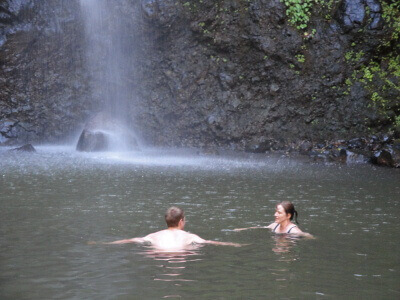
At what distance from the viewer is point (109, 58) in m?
35.2

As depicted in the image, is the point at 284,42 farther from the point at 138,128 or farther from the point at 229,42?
the point at 138,128

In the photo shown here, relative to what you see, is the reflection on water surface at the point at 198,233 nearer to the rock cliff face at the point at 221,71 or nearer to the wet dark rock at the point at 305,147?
the wet dark rock at the point at 305,147

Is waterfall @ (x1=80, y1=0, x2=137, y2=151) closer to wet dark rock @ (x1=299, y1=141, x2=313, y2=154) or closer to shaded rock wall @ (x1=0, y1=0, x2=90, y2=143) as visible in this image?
shaded rock wall @ (x1=0, y1=0, x2=90, y2=143)

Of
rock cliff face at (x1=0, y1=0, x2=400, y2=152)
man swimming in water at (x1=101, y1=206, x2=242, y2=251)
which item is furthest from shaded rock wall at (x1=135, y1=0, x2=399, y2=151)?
man swimming in water at (x1=101, y1=206, x2=242, y2=251)

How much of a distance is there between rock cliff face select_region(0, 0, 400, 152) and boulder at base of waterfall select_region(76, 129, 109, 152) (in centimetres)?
489

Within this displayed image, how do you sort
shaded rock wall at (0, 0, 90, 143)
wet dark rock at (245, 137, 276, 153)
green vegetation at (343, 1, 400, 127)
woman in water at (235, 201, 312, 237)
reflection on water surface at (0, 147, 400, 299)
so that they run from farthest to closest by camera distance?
shaded rock wall at (0, 0, 90, 143) < wet dark rock at (245, 137, 276, 153) < green vegetation at (343, 1, 400, 127) < woman in water at (235, 201, 312, 237) < reflection on water surface at (0, 147, 400, 299)

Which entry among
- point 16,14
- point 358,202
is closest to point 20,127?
point 16,14

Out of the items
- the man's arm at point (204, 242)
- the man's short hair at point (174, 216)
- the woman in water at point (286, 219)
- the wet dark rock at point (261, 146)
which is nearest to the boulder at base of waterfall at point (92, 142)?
the wet dark rock at point (261, 146)

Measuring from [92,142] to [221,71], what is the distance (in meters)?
8.44

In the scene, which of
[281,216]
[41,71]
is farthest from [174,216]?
[41,71]

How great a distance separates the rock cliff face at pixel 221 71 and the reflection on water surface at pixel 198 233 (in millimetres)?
9802

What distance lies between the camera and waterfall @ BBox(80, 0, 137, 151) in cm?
3462

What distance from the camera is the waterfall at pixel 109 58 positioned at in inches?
1363

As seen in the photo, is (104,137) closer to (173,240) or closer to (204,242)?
(204,242)
